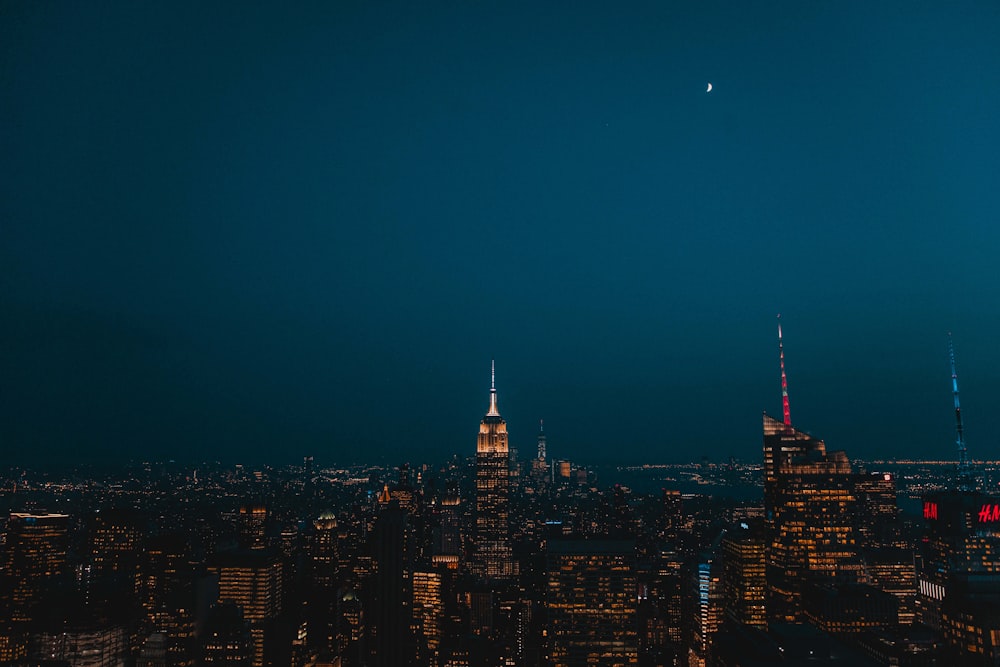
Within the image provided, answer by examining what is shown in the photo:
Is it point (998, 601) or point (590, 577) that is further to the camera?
point (590, 577)

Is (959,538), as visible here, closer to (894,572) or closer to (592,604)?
(894,572)

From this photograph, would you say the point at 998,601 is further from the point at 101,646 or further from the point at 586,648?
the point at 101,646

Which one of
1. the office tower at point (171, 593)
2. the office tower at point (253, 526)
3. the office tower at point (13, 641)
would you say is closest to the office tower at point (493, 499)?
the office tower at point (253, 526)

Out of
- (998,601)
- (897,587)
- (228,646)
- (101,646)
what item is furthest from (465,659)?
(897,587)

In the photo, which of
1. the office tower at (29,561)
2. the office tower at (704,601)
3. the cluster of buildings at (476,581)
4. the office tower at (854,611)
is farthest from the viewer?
the office tower at (704,601)

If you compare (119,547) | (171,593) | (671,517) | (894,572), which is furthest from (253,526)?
(894,572)

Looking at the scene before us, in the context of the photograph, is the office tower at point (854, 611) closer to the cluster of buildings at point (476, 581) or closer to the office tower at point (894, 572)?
the cluster of buildings at point (476, 581)
